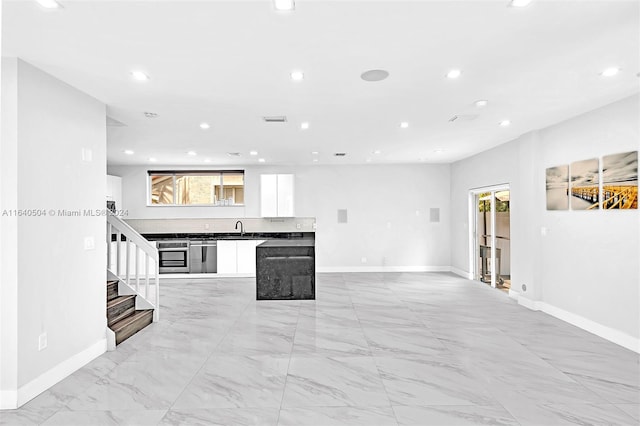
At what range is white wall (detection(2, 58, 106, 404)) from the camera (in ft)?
8.55

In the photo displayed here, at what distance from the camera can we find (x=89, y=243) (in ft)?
11.2

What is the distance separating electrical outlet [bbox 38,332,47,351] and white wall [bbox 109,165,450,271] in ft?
18.4

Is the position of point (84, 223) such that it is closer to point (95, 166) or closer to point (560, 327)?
point (95, 166)

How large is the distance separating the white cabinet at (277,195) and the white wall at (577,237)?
4312mm

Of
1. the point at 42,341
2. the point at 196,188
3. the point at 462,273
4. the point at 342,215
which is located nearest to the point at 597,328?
the point at 462,273

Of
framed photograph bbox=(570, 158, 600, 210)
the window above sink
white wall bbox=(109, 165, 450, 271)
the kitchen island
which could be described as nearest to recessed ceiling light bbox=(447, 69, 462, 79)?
framed photograph bbox=(570, 158, 600, 210)

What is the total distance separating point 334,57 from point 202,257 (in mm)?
6194

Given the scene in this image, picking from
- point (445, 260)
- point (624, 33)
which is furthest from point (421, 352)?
point (445, 260)

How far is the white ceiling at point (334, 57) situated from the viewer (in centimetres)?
207

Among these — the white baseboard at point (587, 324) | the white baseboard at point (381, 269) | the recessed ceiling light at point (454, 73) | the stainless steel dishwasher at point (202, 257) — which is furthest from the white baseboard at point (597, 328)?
the stainless steel dishwasher at point (202, 257)

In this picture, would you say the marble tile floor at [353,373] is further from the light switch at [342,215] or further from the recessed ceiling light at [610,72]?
the light switch at [342,215]

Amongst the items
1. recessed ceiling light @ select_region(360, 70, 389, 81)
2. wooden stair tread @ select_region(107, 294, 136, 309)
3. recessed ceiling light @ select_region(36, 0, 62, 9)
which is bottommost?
wooden stair tread @ select_region(107, 294, 136, 309)

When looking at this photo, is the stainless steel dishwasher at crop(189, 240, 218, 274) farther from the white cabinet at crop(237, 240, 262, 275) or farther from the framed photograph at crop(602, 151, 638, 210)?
the framed photograph at crop(602, 151, 638, 210)

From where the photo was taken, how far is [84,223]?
3342 mm
